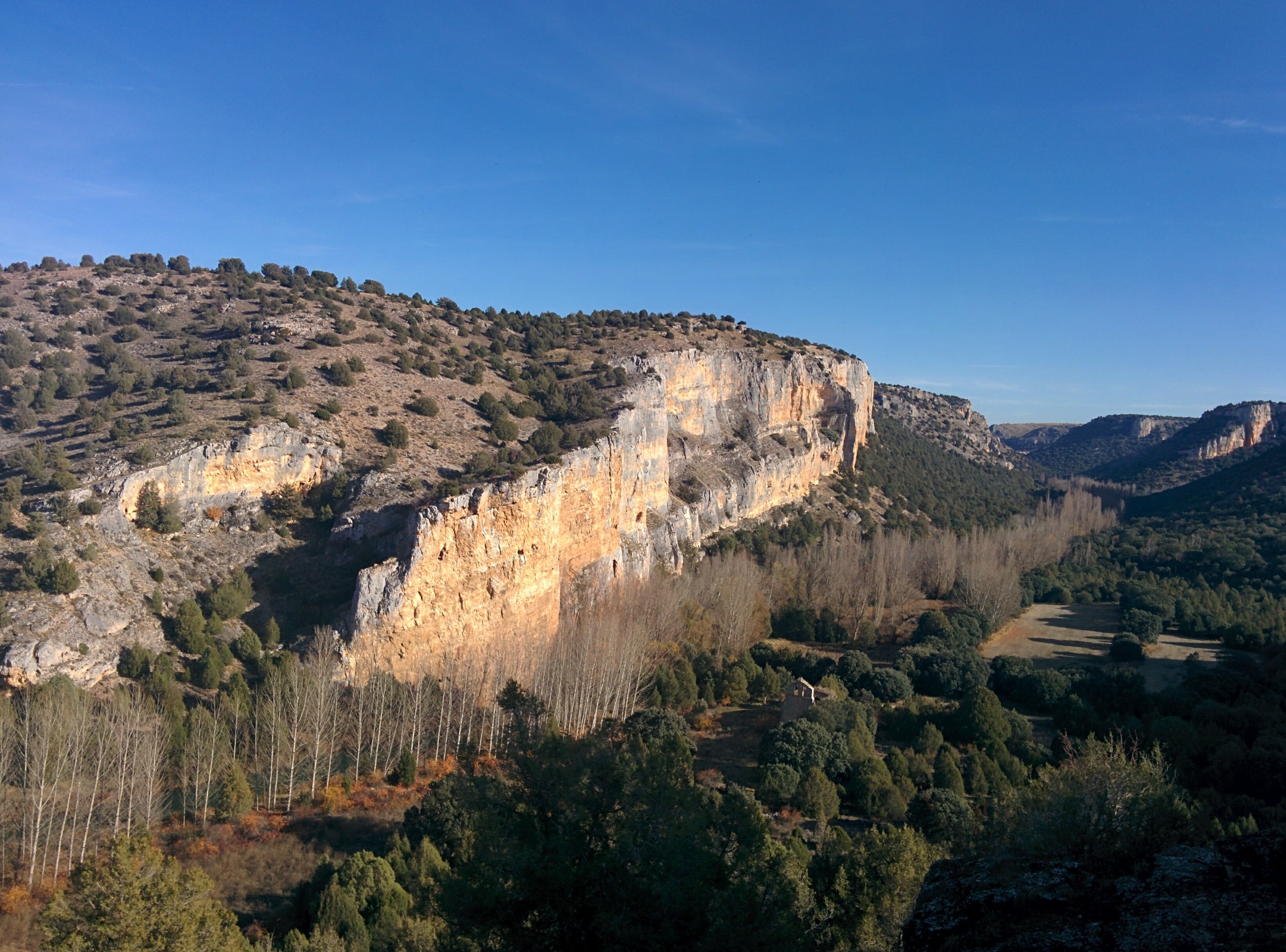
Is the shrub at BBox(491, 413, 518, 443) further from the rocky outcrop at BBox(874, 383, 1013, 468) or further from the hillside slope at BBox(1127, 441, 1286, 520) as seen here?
the rocky outcrop at BBox(874, 383, 1013, 468)

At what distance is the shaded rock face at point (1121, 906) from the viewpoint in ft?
17.3

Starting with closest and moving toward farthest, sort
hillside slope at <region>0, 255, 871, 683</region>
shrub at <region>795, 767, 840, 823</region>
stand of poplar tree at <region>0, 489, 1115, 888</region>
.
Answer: stand of poplar tree at <region>0, 489, 1115, 888</region> → shrub at <region>795, 767, 840, 823</region> → hillside slope at <region>0, 255, 871, 683</region>

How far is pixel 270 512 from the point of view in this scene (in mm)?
33938

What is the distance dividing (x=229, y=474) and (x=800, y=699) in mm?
28061

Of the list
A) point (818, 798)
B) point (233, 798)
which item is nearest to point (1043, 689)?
point (818, 798)

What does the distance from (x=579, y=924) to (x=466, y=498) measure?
1041 inches

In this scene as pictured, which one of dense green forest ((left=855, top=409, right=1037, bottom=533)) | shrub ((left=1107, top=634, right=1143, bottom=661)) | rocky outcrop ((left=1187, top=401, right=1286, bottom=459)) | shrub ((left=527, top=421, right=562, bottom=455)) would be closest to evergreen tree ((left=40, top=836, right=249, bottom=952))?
shrub ((left=527, top=421, right=562, bottom=455))

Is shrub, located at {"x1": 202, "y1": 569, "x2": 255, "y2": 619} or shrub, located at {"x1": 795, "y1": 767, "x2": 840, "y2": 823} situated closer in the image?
shrub, located at {"x1": 795, "y1": 767, "x2": 840, "y2": 823}

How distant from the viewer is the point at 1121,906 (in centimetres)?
589

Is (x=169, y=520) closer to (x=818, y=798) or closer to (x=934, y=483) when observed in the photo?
(x=818, y=798)

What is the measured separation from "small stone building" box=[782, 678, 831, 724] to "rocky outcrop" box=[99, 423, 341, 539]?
81.2 feet

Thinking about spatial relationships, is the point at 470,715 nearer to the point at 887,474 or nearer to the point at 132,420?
the point at 132,420

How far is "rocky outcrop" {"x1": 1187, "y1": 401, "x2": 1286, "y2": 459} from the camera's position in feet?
334

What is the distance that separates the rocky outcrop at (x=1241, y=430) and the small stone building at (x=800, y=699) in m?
102
